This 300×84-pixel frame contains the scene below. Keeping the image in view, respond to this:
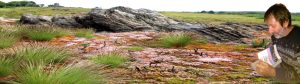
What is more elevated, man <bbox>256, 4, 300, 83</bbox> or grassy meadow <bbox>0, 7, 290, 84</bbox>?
man <bbox>256, 4, 300, 83</bbox>

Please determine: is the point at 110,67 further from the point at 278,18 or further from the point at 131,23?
the point at 131,23

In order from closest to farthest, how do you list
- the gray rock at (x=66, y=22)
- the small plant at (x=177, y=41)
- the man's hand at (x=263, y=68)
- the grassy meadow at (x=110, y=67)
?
the man's hand at (x=263, y=68), the grassy meadow at (x=110, y=67), the small plant at (x=177, y=41), the gray rock at (x=66, y=22)

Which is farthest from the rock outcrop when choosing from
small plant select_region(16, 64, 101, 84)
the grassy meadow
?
small plant select_region(16, 64, 101, 84)

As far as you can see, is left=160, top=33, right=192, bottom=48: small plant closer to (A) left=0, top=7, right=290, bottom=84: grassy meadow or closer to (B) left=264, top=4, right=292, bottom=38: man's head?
(A) left=0, top=7, right=290, bottom=84: grassy meadow

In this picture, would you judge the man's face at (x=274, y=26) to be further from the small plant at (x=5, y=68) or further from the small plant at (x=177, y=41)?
the small plant at (x=177, y=41)

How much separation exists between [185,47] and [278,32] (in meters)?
12.8

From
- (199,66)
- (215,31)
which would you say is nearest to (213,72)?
(199,66)

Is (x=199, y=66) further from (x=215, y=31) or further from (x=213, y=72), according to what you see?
(x=215, y=31)

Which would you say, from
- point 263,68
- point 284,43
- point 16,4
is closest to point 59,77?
point 263,68

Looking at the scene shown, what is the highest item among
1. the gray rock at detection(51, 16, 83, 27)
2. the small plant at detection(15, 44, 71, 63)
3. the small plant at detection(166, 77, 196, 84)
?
the small plant at detection(15, 44, 71, 63)

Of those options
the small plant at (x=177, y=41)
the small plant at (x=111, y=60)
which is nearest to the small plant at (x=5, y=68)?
the small plant at (x=111, y=60)

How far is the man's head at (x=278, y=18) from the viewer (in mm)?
5520

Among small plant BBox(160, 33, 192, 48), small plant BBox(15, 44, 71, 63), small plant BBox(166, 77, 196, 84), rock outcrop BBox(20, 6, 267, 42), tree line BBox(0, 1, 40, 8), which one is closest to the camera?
small plant BBox(166, 77, 196, 84)

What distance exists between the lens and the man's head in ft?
18.1
